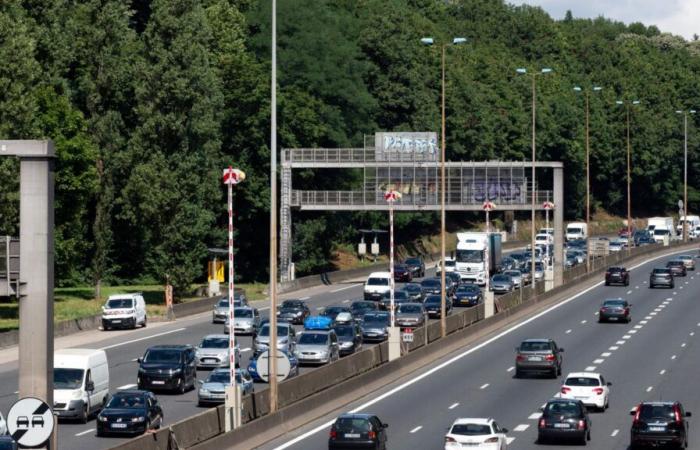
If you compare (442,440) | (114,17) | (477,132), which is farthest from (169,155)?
(477,132)

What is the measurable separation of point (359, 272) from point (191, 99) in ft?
82.3

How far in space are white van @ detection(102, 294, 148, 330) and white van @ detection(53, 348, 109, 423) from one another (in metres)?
27.7

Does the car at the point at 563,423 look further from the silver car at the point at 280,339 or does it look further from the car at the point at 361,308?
the car at the point at 361,308

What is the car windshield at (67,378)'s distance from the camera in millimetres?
48125

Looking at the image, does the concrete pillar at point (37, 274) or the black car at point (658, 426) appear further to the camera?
the black car at point (658, 426)

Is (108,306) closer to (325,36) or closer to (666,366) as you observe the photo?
(666,366)

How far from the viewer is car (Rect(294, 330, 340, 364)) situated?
63.2 metres

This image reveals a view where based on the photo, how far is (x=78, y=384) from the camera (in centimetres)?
4816

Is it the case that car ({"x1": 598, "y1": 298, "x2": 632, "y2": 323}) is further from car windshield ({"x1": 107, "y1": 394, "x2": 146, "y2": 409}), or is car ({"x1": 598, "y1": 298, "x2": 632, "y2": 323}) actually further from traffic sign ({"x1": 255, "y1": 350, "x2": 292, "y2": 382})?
car windshield ({"x1": 107, "y1": 394, "x2": 146, "y2": 409})

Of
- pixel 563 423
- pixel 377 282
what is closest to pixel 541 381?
pixel 563 423

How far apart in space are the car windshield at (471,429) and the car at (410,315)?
3309cm

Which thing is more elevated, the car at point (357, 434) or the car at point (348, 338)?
the car at point (348, 338)

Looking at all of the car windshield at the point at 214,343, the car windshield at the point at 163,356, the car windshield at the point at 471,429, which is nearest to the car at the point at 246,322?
the car windshield at the point at 214,343

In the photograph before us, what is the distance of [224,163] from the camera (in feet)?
391
